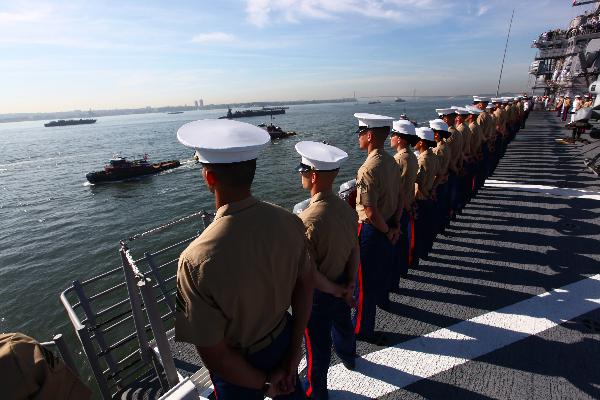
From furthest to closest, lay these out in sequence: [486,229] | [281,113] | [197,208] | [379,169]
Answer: [281,113], [197,208], [486,229], [379,169]

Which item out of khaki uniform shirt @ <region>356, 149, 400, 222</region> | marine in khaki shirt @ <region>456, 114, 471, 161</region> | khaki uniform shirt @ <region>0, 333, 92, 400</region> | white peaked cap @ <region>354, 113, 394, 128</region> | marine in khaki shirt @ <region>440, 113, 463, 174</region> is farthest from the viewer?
marine in khaki shirt @ <region>456, 114, 471, 161</region>

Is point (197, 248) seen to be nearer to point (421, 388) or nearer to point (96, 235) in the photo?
point (421, 388)

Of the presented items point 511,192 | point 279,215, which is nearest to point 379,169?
point 279,215

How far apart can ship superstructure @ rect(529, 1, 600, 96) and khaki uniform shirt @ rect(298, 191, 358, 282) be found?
4480 centimetres

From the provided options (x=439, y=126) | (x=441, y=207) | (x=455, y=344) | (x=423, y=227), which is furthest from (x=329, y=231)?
(x=439, y=126)

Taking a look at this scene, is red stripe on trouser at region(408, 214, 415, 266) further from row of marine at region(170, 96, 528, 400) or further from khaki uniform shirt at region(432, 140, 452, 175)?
khaki uniform shirt at region(432, 140, 452, 175)

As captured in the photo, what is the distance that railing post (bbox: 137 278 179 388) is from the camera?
238 centimetres

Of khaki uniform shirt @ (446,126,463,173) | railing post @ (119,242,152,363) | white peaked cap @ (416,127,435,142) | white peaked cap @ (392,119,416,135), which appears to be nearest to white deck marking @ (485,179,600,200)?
khaki uniform shirt @ (446,126,463,173)

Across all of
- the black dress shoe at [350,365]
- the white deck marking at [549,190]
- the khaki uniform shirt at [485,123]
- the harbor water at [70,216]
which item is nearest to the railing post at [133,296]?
the black dress shoe at [350,365]

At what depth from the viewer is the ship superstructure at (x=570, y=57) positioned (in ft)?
114

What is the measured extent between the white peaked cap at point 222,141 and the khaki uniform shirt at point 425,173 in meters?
3.85

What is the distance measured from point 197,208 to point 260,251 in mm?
24242

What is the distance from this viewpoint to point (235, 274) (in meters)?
1.45

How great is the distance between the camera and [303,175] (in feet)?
8.55
